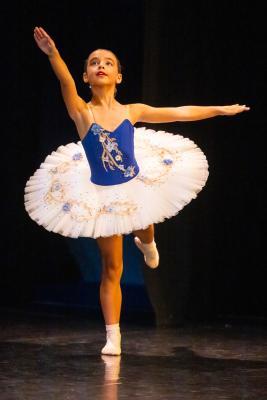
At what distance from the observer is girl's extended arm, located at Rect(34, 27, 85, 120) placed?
138 inches

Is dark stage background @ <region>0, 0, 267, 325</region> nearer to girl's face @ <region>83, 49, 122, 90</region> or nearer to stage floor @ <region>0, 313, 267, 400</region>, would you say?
stage floor @ <region>0, 313, 267, 400</region>

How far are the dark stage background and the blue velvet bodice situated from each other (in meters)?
1.26

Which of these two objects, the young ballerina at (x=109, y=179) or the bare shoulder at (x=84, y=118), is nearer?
the young ballerina at (x=109, y=179)

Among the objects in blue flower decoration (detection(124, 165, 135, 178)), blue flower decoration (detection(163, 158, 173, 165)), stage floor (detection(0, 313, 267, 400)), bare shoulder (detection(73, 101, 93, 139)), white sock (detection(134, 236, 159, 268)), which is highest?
bare shoulder (detection(73, 101, 93, 139))

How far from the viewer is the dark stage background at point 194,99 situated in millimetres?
4922

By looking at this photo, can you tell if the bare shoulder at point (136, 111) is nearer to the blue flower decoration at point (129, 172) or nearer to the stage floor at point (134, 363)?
the blue flower decoration at point (129, 172)

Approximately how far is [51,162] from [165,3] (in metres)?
1.41

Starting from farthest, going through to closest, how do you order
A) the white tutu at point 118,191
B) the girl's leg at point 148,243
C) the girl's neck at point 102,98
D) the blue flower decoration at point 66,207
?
the girl's leg at point 148,243 → the girl's neck at point 102,98 → the blue flower decoration at point 66,207 → the white tutu at point 118,191

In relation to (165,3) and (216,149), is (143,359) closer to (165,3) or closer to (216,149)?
(216,149)

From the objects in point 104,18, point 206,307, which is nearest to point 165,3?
point 104,18

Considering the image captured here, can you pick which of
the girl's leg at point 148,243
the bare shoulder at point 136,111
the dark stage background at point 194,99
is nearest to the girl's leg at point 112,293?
the girl's leg at point 148,243

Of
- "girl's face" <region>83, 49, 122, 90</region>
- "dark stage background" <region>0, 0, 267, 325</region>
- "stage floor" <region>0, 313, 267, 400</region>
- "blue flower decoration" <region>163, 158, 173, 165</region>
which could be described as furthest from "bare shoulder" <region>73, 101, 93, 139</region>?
"dark stage background" <region>0, 0, 267, 325</region>

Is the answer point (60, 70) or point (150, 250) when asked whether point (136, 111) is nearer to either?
point (60, 70)

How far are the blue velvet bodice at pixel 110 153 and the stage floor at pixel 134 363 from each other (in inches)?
29.4
